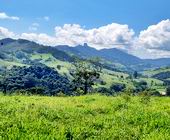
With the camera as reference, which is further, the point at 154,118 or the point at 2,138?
the point at 154,118

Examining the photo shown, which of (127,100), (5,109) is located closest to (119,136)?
(5,109)

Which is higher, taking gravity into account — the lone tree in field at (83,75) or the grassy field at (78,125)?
the grassy field at (78,125)

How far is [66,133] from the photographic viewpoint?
15.3 metres

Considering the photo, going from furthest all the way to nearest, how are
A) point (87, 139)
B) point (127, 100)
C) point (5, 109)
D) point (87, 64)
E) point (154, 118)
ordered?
1. point (87, 64)
2. point (127, 100)
3. point (5, 109)
4. point (154, 118)
5. point (87, 139)

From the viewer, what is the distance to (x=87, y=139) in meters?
15.0

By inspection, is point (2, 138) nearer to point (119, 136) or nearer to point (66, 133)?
point (66, 133)

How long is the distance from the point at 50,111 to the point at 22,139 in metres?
7.70

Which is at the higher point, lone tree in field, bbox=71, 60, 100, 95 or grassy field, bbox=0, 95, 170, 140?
grassy field, bbox=0, 95, 170, 140

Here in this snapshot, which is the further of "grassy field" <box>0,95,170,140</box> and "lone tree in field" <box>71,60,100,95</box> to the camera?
"lone tree in field" <box>71,60,100,95</box>

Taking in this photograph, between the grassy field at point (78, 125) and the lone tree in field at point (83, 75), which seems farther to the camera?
the lone tree in field at point (83, 75)

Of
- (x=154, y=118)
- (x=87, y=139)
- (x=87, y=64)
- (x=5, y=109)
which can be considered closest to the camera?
(x=87, y=139)

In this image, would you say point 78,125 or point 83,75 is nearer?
point 78,125

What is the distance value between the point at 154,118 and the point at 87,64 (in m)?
97.6

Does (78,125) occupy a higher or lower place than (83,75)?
higher
